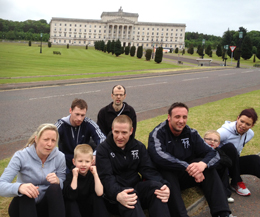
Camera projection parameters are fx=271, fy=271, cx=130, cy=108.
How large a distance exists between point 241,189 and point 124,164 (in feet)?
6.95

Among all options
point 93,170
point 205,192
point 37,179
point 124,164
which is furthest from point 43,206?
point 205,192

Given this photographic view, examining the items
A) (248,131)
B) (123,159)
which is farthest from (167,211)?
(248,131)

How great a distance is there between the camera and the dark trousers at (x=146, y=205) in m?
3.13

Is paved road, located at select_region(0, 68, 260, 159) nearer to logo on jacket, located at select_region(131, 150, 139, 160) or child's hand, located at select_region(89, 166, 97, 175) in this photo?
child's hand, located at select_region(89, 166, 97, 175)

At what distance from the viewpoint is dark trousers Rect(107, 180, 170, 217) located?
3131mm

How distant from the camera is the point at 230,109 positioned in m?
10.3

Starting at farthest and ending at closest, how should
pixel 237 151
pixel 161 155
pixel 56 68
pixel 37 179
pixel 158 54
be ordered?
pixel 158 54, pixel 56 68, pixel 237 151, pixel 161 155, pixel 37 179

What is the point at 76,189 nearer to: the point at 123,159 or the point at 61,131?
the point at 123,159

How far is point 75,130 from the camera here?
4414mm

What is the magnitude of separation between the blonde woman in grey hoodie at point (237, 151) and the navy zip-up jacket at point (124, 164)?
149cm

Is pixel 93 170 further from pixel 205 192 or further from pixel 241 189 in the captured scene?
pixel 241 189

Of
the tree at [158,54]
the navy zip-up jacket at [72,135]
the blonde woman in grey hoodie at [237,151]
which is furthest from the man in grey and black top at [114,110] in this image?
the tree at [158,54]

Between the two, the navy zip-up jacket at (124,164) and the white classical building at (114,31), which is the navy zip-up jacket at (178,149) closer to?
the navy zip-up jacket at (124,164)

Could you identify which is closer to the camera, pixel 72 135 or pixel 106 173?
pixel 106 173
